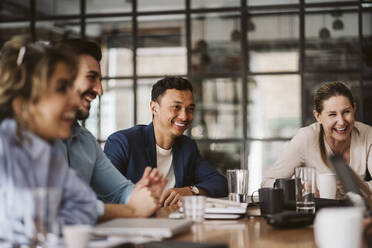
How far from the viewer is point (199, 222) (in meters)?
1.75

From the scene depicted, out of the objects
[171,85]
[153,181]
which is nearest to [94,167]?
[153,181]

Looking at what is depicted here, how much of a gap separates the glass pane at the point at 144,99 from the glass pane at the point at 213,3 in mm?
814

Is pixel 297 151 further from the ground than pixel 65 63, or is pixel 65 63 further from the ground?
pixel 65 63

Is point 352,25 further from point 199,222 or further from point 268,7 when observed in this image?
point 199,222

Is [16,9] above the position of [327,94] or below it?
above

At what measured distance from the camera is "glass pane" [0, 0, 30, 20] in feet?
17.4

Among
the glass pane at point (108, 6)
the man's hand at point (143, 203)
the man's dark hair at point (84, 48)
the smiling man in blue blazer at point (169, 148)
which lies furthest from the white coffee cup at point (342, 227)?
the glass pane at point (108, 6)

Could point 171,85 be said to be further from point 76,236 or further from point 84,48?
point 76,236

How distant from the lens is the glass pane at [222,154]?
4.98 m

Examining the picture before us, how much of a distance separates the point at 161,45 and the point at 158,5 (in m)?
0.39

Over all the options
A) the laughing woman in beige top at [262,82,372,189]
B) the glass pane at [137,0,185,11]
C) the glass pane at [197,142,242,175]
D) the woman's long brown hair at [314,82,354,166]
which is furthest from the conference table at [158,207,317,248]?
the glass pane at [137,0,185,11]

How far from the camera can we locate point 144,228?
1342 mm

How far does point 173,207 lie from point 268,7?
3110 millimetres

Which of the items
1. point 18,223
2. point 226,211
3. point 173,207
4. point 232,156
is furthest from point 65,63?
point 232,156
